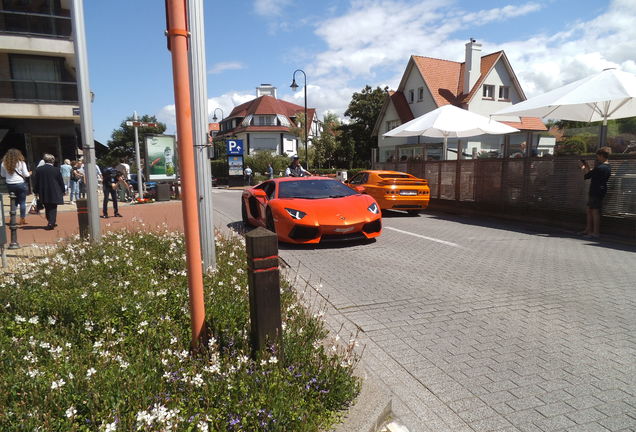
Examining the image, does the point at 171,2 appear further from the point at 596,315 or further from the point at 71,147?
the point at 71,147

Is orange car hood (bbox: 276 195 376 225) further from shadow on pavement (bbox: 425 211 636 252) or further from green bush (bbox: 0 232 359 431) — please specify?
shadow on pavement (bbox: 425 211 636 252)

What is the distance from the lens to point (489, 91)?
35094 mm

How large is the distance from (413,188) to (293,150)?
166 ft

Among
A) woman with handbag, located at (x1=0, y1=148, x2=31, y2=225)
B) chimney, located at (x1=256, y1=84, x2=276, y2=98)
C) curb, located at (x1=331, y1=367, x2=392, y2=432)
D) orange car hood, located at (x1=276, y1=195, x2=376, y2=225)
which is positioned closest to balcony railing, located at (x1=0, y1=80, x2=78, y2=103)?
woman with handbag, located at (x1=0, y1=148, x2=31, y2=225)

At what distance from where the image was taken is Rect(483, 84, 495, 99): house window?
34719 millimetres

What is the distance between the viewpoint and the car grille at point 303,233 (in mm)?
7301

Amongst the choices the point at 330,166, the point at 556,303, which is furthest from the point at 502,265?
the point at 330,166

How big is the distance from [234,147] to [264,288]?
33020mm

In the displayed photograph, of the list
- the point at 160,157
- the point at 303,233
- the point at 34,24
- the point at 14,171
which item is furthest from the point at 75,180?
the point at 303,233

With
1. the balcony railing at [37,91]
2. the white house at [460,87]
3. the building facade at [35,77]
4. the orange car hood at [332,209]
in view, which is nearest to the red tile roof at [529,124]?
the white house at [460,87]

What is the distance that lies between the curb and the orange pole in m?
1.27

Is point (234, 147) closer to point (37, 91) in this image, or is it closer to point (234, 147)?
point (234, 147)

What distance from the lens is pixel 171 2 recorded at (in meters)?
2.59

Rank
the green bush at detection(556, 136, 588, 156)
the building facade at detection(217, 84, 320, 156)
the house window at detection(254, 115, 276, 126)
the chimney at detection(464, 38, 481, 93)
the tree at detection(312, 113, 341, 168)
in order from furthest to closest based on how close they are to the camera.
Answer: the house window at detection(254, 115, 276, 126), the building facade at detection(217, 84, 320, 156), the tree at detection(312, 113, 341, 168), the chimney at detection(464, 38, 481, 93), the green bush at detection(556, 136, 588, 156)
